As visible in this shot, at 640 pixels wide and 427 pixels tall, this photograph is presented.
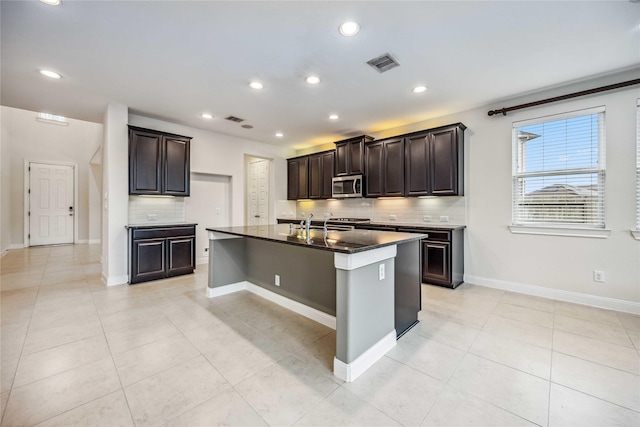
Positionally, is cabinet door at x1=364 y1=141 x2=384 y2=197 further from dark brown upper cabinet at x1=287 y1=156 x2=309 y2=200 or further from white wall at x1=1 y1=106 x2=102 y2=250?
white wall at x1=1 y1=106 x2=102 y2=250

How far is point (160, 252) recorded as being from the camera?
4.37 m

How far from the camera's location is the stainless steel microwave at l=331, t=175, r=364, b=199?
5.21m

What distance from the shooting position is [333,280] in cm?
269

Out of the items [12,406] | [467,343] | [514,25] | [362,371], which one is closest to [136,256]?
[12,406]

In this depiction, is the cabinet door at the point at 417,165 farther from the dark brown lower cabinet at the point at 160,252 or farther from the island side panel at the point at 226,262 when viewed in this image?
the dark brown lower cabinet at the point at 160,252

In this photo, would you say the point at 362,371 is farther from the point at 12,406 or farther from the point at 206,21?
the point at 206,21

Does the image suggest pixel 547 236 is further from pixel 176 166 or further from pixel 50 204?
pixel 50 204

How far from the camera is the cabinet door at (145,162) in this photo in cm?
429

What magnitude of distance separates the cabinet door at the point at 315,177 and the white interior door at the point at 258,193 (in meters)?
1.25

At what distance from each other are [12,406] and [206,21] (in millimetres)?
2974

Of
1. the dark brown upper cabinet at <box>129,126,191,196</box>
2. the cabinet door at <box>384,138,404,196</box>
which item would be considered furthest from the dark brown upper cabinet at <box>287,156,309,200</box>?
the dark brown upper cabinet at <box>129,126,191,196</box>

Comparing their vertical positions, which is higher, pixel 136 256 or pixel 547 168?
pixel 547 168

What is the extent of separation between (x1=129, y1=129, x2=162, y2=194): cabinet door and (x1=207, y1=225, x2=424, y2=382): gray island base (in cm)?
182

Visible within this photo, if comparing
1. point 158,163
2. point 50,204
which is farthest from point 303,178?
point 50,204
